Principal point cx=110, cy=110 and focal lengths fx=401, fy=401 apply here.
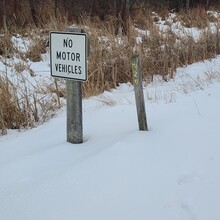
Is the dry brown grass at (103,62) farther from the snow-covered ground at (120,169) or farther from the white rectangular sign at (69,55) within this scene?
the white rectangular sign at (69,55)

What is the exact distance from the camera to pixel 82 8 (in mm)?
10641

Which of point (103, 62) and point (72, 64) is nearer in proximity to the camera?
point (72, 64)

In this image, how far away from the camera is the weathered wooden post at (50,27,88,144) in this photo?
8.48ft

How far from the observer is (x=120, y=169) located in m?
2.35

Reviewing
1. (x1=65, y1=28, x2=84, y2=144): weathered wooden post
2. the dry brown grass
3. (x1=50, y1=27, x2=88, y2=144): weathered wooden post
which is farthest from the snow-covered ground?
the dry brown grass

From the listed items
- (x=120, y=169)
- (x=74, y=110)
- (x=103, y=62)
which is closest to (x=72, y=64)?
(x=74, y=110)

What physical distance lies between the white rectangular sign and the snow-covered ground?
532 millimetres

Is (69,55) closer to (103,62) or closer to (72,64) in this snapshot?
(72,64)

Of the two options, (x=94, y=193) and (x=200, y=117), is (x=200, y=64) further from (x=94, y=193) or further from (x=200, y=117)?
(x=94, y=193)

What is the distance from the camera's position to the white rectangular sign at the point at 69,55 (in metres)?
2.58

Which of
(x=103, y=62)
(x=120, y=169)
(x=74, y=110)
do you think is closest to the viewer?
(x=120, y=169)

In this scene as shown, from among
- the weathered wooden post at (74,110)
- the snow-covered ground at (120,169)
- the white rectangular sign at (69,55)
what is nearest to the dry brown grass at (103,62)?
the snow-covered ground at (120,169)

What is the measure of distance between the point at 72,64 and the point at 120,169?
30.7 inches

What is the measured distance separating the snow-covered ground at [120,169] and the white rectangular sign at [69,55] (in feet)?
1.75
